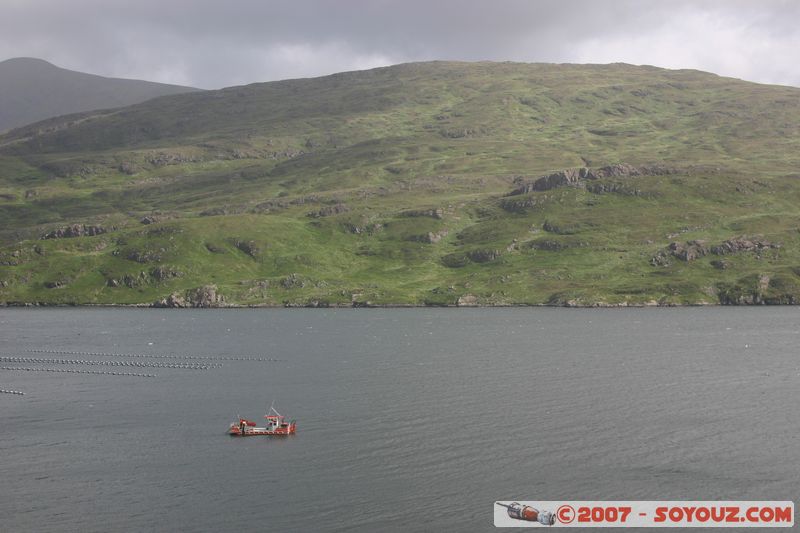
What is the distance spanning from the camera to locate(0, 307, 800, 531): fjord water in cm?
6194

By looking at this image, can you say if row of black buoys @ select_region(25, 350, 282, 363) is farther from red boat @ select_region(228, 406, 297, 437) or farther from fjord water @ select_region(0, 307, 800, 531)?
red boat @ select_region(228, 406, 297, 437)

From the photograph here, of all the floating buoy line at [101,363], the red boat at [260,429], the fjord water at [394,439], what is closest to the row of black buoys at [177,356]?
the fjord water at [394,439]

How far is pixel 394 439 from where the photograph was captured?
3179 inches

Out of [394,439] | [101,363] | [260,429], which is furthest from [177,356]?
[394,439]

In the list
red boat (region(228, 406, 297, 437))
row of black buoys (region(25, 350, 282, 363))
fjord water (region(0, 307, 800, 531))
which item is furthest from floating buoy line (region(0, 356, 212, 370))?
red boat (region(228, 406, 297, 437))

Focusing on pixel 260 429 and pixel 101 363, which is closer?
pixel 260 429

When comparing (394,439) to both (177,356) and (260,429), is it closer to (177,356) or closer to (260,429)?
(260,429)

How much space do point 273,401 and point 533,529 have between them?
54.3 meters

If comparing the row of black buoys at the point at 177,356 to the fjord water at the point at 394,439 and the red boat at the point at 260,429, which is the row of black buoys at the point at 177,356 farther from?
the red boat at the point at 260,429

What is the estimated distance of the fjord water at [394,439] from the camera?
61.9 meters

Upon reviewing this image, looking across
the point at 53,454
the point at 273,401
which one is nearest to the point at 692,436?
the point at 273,401

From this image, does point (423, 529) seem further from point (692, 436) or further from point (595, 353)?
point (595, 353)

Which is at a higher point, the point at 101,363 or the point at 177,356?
the point at 177,356

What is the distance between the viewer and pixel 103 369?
138 meters
